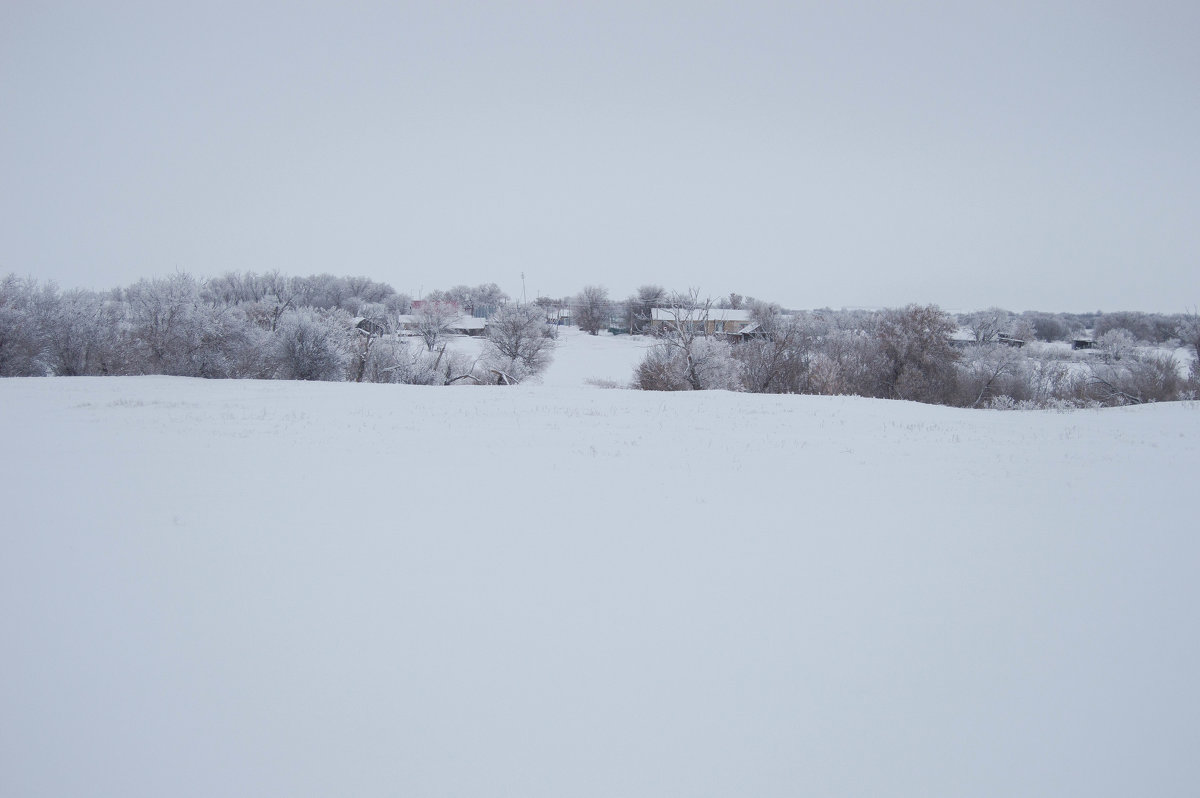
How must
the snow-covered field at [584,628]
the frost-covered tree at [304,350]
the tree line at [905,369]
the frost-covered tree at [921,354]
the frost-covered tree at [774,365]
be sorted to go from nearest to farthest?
the snow-covered field at [584,628], the frost-covered tree at [304,350], the tree line at [905,369], the frost-covered tree at [774,365], the frost-covered tree at [921,354]

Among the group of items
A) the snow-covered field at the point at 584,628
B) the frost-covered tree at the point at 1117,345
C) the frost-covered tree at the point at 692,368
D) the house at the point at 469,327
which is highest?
the house at the point at 469,327

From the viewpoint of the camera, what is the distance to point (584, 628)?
4762mm

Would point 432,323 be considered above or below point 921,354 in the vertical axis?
above

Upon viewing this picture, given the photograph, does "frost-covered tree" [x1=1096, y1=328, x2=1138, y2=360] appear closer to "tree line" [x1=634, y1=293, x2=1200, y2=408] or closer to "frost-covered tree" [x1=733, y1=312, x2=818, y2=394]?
"tree line" [x1=634, y1=293, x2=1200, y2=408]

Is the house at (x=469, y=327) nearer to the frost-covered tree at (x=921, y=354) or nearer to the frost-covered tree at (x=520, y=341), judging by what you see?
the frost-covered tree at (x=520, y=341)

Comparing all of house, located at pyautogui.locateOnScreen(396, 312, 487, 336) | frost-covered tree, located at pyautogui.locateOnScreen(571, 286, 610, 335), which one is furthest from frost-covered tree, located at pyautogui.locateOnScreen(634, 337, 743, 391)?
frost-covered tree, located at pyautogui.locateOnScreen(571, 286, 610, 335)

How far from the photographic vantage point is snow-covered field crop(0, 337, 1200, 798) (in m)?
3.45

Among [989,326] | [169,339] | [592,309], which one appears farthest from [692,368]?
[592,309]

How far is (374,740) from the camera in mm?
3559

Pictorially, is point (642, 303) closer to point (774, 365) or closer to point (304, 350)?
point (774, 365)

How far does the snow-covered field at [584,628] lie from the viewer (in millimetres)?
3451

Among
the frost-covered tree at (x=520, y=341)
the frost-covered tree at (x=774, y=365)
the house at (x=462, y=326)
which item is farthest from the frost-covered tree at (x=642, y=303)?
the frost-covered tree at (x=774, y=365)

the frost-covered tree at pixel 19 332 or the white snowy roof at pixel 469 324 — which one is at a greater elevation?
the white snowy roof at pixel 469 324

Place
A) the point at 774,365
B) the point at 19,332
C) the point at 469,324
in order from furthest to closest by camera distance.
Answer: the point at 469,324 < the point at 774,365 < the point at 19,332
